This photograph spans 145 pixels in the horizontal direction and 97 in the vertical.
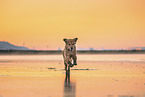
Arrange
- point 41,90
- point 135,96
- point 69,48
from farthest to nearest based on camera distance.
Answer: point 69,48 → point 41,90 → point 135,96

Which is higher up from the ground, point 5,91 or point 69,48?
point 69,48

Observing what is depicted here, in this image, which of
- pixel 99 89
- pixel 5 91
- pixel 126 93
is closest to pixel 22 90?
pixel 5 91

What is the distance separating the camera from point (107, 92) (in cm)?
1310

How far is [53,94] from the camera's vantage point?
41.2 feet

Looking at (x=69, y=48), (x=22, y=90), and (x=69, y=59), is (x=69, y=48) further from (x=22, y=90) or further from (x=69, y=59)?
(x=22, y=90)

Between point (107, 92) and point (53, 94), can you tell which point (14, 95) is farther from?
point (107, 92)

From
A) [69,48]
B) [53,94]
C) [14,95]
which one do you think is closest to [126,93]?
[53,94]

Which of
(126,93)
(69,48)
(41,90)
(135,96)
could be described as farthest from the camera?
(69,48)

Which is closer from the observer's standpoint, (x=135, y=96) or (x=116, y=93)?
(x=135, y=96)

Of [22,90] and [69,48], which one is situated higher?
[69,48]

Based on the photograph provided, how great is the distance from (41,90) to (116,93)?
2673 mm

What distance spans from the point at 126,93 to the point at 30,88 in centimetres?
367

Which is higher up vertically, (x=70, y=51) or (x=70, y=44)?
(x=70, y=44)

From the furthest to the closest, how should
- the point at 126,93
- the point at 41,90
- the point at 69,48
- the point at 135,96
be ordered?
the point at 69,48
the point at 41,90
the point at 126,93
the point at 135,96
